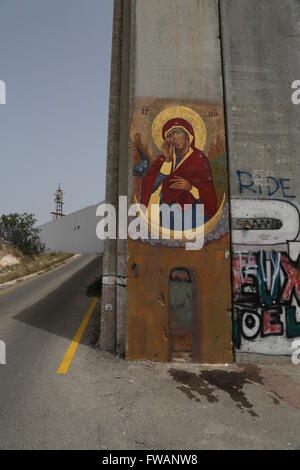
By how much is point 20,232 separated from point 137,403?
26.2 metres

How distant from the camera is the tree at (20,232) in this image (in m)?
26.8

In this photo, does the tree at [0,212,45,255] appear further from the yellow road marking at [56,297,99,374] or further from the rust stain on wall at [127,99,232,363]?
the rust stain on wall at [127,99,232,363]

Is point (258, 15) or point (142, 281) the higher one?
point (258, 15)

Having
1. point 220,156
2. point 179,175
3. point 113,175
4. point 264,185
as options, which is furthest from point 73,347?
point 264,185

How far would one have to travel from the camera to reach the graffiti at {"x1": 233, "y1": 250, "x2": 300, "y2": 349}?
5.68 meters

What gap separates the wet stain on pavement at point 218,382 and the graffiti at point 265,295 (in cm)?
65

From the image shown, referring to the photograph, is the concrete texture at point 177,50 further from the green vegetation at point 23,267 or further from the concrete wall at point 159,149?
the green vegetation at point 23,267

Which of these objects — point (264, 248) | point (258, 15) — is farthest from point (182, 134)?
point (258, 15)

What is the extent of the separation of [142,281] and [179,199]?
1.68 metres
